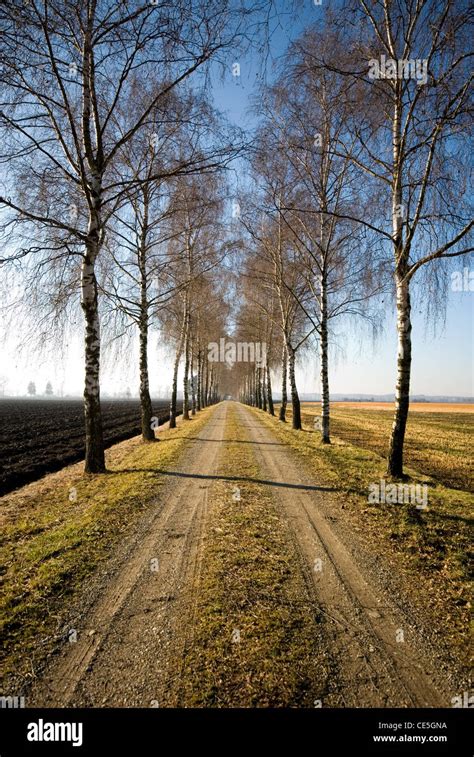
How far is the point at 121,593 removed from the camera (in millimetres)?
3736

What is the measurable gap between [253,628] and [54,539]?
342 cm

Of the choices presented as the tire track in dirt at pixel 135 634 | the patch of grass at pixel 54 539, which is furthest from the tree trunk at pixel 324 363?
the tire track in dirt at pixel 135 634

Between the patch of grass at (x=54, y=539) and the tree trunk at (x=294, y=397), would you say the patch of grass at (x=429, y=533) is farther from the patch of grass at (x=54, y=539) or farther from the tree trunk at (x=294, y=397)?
the tree trunk at (x=294, y=397)

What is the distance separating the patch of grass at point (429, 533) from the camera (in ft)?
12.3

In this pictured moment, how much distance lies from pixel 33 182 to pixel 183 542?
27.9ft

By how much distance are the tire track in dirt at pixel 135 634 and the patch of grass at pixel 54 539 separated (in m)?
0.32

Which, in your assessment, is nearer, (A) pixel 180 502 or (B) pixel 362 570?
(B) pixel 362 570

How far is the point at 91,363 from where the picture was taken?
8633mm

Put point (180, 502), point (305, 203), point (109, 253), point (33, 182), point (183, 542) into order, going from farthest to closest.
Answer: point (305, 203) < point (109, 253) < point (33, 182) < point (180, 502) < point (183, 542)

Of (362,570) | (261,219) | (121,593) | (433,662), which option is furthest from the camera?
(261,219)

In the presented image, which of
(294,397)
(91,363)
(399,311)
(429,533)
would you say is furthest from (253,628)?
(294,397)

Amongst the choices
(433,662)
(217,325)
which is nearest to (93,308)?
(433,662)

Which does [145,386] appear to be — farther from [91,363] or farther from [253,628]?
[253,628]
